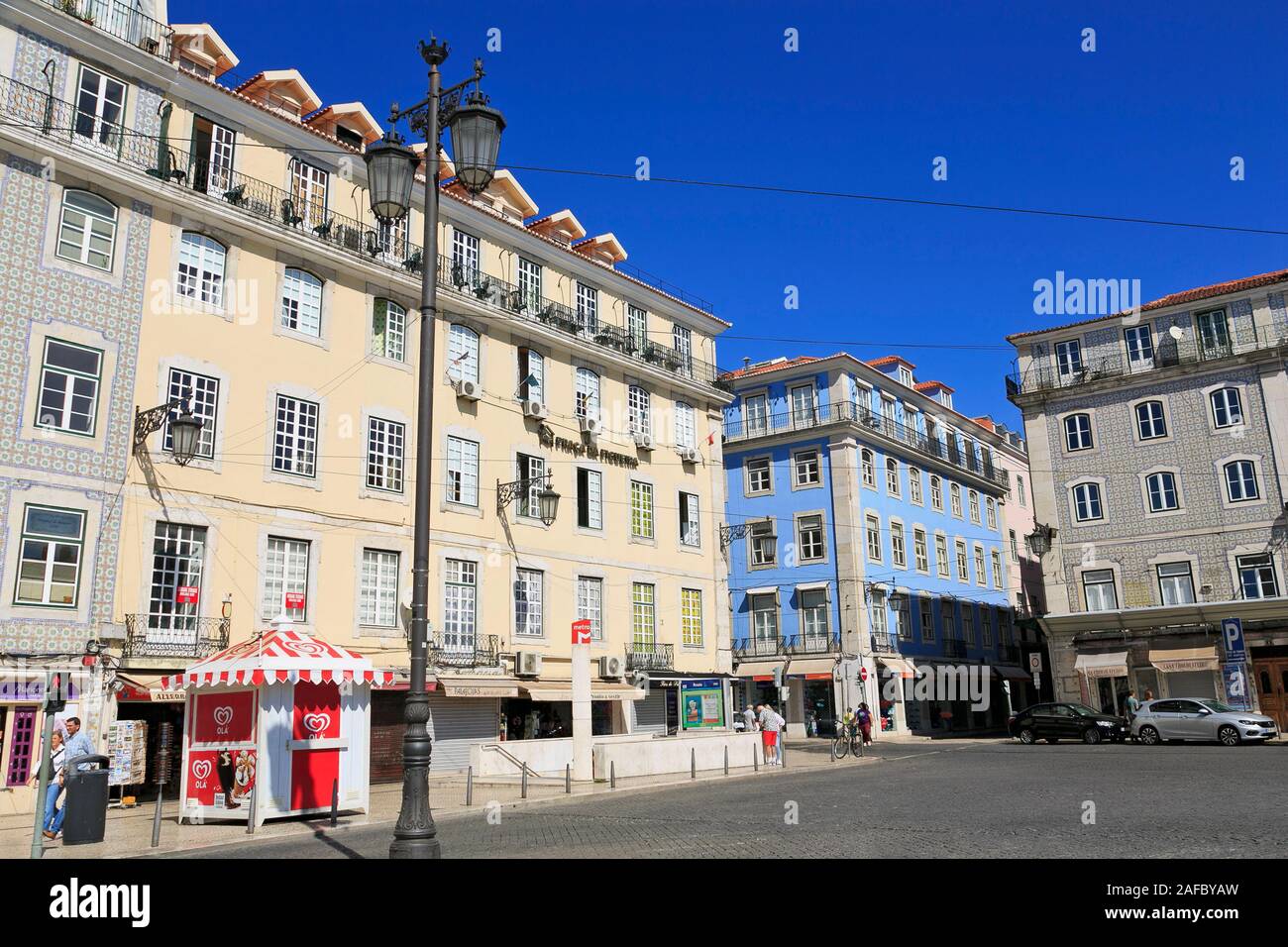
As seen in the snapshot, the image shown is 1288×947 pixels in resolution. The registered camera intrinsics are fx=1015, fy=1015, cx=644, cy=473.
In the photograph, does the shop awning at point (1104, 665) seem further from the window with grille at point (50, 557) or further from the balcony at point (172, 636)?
the window with grille at point (50, 557)

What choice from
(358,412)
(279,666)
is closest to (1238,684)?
(358,412)

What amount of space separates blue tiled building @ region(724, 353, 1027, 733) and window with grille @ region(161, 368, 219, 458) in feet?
70.0

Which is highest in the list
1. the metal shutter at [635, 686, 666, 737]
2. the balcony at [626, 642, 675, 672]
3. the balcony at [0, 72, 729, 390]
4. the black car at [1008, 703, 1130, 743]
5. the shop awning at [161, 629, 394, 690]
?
the balcony at [0, 72, 729, 390]

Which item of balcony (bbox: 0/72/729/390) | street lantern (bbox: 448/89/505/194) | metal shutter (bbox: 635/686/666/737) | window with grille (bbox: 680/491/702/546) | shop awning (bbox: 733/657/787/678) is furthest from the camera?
shop awning (bbox: 733/657/787/678)

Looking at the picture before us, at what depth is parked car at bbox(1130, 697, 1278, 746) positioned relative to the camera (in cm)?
2888

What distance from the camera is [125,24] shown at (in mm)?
22281

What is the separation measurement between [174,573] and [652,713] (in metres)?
17.3

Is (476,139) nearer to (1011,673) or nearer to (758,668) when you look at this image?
(758,668)

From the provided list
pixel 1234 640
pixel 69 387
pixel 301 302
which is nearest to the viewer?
pixel 69 387

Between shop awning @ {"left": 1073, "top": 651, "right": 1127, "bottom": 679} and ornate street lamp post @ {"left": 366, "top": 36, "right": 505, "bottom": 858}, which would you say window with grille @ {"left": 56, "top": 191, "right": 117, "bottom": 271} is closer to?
ornate street lamp post @ {"left": 366, "top": 36, "right": 505, "bottom": 858}

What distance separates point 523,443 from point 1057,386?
23.0 meters

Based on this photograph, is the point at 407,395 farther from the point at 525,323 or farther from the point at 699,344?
the point at 699,344

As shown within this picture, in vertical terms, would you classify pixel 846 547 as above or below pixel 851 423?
below

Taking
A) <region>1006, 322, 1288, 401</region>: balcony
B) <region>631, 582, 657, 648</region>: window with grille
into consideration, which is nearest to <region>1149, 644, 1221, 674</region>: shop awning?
<region>1006, 322, 1288, 401</region>: balcony
